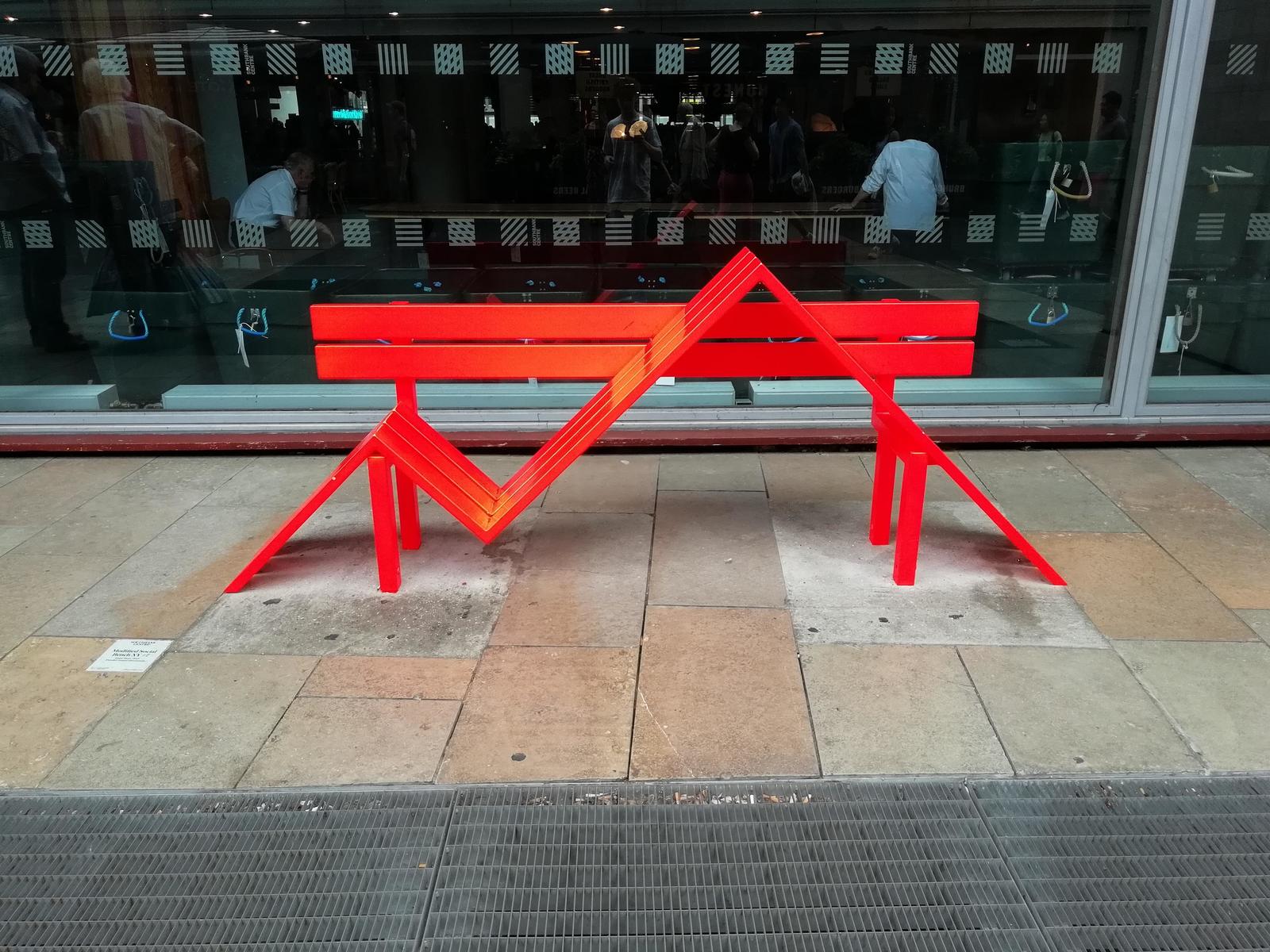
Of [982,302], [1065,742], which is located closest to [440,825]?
[1065,742]

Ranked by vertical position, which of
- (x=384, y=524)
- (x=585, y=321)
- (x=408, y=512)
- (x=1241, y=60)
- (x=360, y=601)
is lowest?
(x=360, y=601)

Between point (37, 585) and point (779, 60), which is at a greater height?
point (779, 60)

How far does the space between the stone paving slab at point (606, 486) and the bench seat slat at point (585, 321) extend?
3.27 feet

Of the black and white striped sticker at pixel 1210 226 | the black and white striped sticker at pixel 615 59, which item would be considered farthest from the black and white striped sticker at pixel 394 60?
the black and white striped sticker at pixel 1210 226

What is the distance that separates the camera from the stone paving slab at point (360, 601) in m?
3.69

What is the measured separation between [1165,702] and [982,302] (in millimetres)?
3600

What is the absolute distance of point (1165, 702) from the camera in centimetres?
324

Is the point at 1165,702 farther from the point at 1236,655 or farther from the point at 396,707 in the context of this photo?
the point at 396,707

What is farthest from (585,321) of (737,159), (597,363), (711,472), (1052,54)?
(1052,54)

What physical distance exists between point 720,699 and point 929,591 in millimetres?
1224

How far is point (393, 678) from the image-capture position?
11.3 ft

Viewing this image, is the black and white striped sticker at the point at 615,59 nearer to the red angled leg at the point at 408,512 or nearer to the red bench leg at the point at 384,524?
the red angled leg at the point at 408,512

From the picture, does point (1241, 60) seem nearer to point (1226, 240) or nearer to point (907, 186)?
point (1226, 240)

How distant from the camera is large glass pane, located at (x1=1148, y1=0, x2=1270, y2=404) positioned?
5453mm
